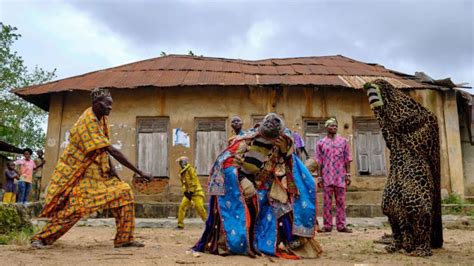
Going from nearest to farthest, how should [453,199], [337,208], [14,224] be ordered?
1. [14,224]
2. [337,208]
3. [453,199]

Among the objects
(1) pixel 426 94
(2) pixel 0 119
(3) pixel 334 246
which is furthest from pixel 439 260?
(2) pixel 0 119

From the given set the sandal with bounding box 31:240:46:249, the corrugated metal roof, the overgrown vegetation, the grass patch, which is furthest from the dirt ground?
the corrugated metal roof

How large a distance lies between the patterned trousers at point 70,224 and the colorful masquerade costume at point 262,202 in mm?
797

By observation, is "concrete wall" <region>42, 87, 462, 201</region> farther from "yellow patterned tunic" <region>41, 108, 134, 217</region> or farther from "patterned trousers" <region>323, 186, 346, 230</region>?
"yellow patterned tunic" <region>41, 108, 134, 217</region>

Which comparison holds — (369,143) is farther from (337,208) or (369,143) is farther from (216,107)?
(337,208)

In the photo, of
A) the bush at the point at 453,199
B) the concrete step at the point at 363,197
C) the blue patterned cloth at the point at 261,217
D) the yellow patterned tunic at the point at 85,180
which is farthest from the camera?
the concrete step at the point at 363,197

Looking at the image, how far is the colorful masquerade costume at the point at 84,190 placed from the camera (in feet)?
14.5

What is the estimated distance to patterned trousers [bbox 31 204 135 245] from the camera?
445 cm

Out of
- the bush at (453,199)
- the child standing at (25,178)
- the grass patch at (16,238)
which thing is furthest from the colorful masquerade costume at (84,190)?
the bush at (453,199)

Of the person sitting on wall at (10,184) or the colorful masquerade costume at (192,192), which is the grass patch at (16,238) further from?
the person sitting on wall at (10,184)

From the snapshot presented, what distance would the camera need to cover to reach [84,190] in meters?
4.44

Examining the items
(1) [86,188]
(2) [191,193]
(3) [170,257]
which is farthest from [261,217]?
(2) [191,193]

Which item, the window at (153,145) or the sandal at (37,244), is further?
the window at (153,145)

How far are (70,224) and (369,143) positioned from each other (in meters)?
10.0
